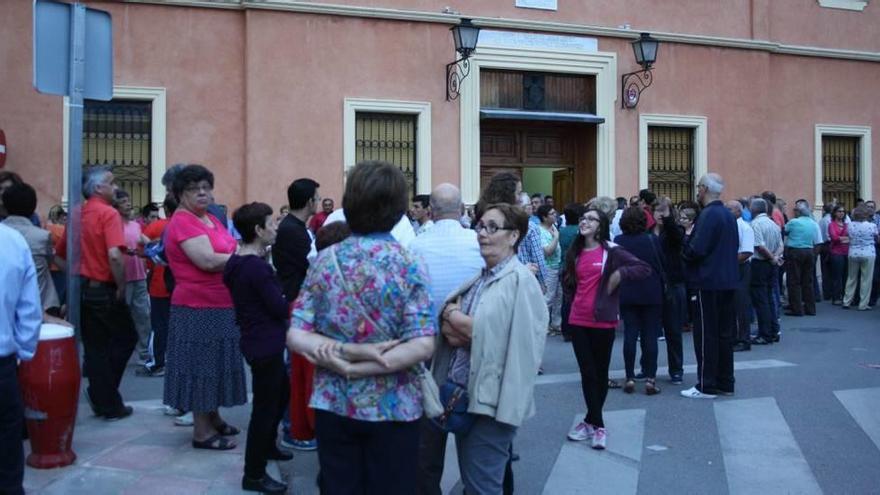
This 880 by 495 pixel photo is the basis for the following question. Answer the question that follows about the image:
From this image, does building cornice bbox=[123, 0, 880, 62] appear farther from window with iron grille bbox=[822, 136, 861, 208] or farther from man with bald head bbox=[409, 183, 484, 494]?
man with bald head bbox=[409, 183, 484, 494]

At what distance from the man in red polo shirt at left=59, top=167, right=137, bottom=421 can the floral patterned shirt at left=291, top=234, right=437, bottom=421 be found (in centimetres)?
382

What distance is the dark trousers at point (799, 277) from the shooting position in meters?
14.3

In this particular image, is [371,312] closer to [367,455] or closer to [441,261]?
[367,455]

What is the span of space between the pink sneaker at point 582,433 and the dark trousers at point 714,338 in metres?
2.03

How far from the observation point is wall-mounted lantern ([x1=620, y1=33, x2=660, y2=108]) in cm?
1591

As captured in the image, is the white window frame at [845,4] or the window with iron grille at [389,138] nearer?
the window with iron grille at [389,138]

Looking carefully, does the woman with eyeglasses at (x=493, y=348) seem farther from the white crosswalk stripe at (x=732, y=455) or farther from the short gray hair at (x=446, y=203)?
the white crosswalk stripe at (x=732, y=455)

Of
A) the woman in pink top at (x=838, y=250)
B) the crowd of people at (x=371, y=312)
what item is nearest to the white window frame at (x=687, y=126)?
the woman in pink top at (x=838, y=250)

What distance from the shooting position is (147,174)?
1382cm

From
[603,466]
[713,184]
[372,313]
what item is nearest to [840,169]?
[713,184]

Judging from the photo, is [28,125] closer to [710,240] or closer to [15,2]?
[15,2]

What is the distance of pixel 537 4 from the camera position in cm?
1566

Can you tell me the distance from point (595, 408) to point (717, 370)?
221 cm

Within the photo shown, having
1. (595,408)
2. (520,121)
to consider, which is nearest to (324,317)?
(595,408)
